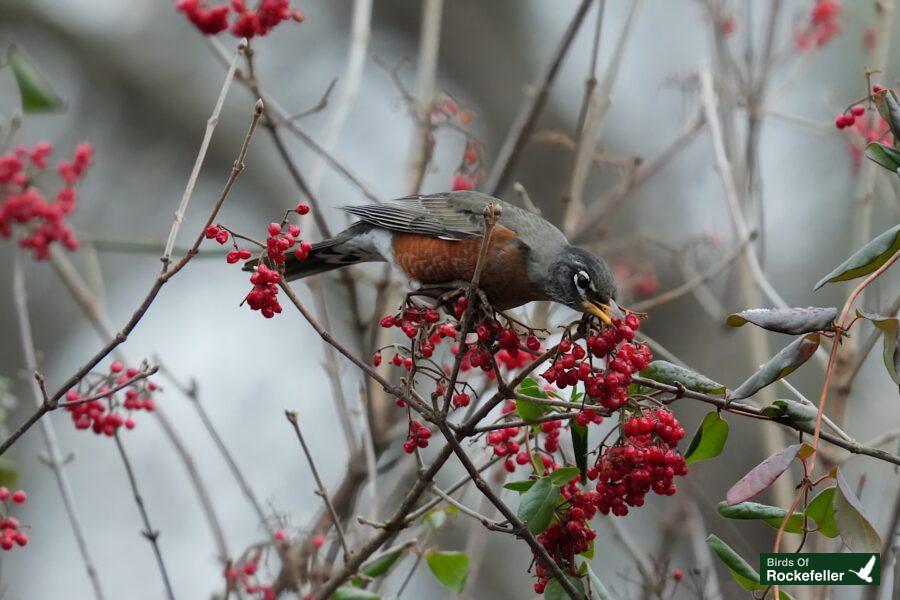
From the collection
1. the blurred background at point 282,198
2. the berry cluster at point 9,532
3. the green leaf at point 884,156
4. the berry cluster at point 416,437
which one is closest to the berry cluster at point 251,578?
the berry cluster at point 9,532

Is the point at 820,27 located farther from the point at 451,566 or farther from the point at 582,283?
the point at 451,566

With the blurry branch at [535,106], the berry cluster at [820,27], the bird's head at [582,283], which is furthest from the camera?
the berry cluster at [820,27]

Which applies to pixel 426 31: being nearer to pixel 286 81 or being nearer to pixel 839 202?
pixel 286 81

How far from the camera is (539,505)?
1.84m

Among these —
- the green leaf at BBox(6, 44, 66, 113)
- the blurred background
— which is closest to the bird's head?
the green leaf at BBox(6, 44, 66, 113)

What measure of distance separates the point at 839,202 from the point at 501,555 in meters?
3.37

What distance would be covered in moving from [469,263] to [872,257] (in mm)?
1681

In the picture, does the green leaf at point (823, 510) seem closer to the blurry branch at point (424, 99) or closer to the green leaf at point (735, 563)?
the green leaf at point (735, 563)

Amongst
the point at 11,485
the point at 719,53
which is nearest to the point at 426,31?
the point at 719,53

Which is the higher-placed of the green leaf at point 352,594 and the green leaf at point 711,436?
the green leaf at point 711,436

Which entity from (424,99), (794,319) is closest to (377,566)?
(794,319)

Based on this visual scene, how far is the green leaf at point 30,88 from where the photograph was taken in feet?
8.86

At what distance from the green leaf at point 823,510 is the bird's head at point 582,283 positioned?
641 millimetres

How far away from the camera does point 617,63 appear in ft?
12.4
